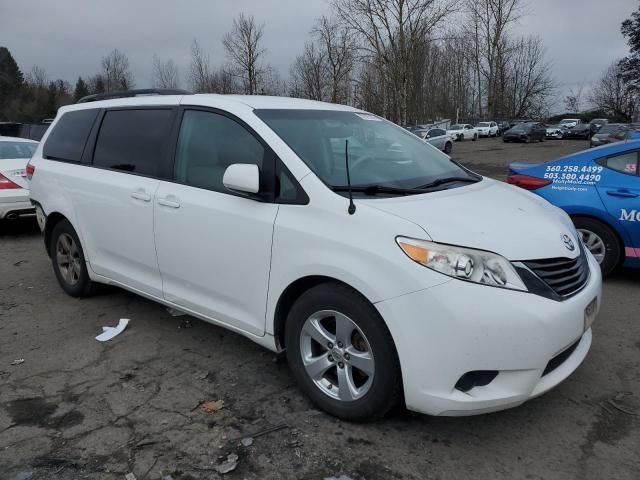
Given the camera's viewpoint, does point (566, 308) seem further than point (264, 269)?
No

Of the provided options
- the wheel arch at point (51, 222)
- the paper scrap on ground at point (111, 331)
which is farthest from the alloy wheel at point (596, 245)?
the wheel arch at point (51, 222)

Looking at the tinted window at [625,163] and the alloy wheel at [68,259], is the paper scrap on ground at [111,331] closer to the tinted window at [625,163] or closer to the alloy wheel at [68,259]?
the alloy wheel at [68,259]

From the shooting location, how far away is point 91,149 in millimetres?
4473

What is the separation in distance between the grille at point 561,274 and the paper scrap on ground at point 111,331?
3160 mm

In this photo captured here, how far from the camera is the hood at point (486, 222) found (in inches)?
101

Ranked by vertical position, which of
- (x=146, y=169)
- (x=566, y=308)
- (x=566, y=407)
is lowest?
(x=566, y=407)

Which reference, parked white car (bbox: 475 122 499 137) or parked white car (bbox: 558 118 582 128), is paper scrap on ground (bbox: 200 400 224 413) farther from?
parked white car (bbox: 558 118 582 128)

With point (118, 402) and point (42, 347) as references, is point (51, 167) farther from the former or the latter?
point (118, 402)

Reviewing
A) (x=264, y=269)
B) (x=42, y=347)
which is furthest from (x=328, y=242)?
(x=42, y=347)

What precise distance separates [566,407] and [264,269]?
6.44ft

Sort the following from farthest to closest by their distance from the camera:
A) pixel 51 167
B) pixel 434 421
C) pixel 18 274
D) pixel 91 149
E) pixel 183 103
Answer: pixel 18 274 → pixel 51 167 → pixel 91 149 → pixel 183 103 → pixel 434 421

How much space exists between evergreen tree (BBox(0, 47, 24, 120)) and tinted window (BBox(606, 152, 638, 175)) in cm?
6343

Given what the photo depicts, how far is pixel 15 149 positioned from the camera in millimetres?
8211

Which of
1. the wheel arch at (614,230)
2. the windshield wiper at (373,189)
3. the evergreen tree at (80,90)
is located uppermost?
the evergreen tree at (80,90)
